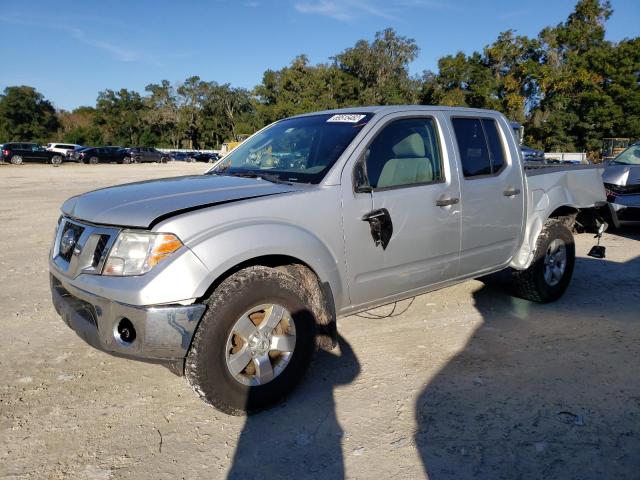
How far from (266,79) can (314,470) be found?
73220 mm

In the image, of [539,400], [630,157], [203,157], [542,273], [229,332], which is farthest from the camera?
[203,157]

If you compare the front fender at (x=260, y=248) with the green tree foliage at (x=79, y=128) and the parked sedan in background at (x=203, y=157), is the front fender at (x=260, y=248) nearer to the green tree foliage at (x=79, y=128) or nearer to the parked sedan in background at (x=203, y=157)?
the parked sedan in background at (x=203, y=157)

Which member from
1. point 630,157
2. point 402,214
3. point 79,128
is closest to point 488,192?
point 402,214

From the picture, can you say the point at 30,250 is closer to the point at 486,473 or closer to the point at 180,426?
the point at 180,426

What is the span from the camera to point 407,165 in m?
3.76

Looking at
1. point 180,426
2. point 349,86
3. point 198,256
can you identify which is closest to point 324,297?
point 198,256

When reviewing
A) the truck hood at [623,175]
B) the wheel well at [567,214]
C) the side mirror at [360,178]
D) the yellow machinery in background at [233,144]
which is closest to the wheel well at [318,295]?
the side mirror at [360,178]

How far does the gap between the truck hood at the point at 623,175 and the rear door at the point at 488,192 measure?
530 centimetres

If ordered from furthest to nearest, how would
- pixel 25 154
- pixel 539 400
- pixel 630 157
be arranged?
pixel 25 154 < pixel 630 157 < pixel 539 400

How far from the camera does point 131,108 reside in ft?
276

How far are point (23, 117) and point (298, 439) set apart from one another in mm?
92882

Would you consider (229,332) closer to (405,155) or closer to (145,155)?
(405,155)

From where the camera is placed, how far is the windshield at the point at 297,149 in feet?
11.5

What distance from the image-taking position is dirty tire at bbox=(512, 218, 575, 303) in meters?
4.84
